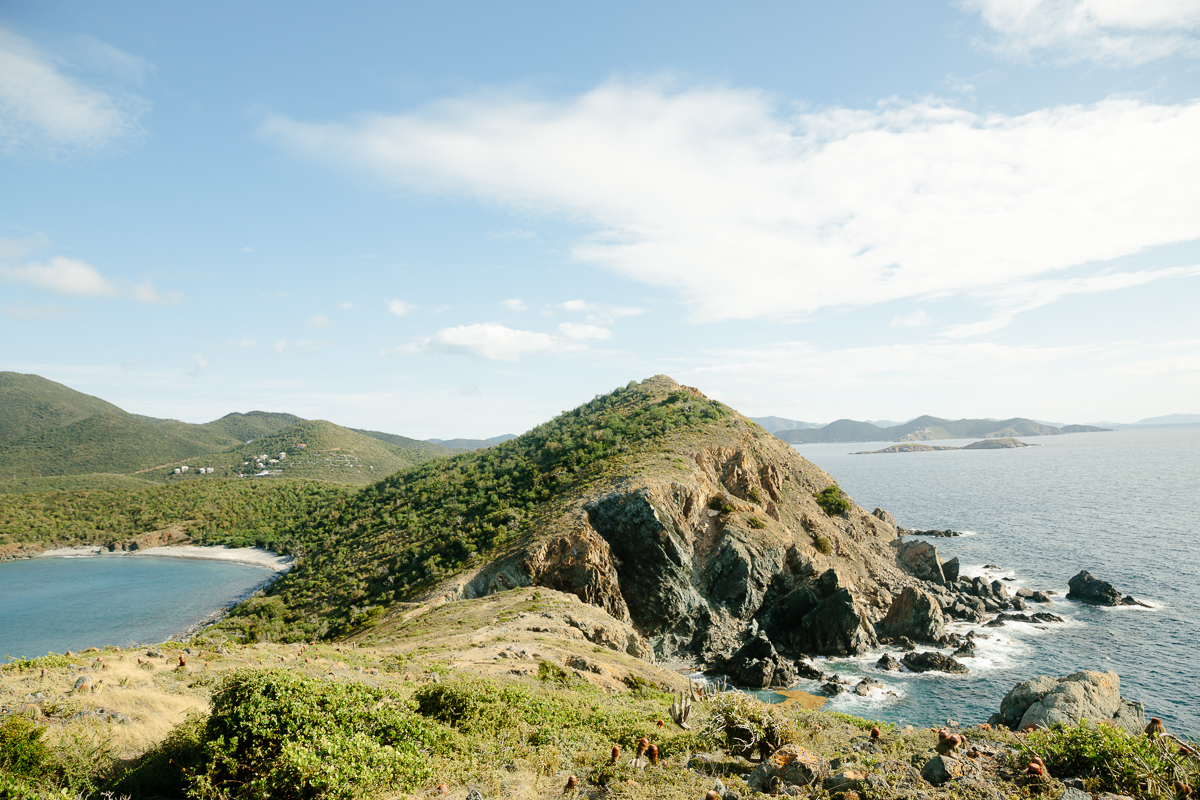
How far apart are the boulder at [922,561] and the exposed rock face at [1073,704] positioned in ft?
117

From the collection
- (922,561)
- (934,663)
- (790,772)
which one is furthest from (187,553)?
(922,561)

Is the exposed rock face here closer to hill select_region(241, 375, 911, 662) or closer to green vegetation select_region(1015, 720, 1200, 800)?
green vegetation select_region(1015, 720, 1200, 800)

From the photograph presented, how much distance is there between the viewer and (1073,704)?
73.0ft

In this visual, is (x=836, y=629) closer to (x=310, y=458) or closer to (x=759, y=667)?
(x=759, y=667)

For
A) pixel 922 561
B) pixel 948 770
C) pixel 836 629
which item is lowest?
pixel 836 629

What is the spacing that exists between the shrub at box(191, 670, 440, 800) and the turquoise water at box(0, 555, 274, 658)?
5984cm

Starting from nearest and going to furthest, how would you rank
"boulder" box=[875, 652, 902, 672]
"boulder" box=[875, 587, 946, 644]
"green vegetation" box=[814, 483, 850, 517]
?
"boulder" box=[875, 652, 902, 672] < "boulder" box=[875, 587, 946, 644] < "green vegetation" box=[814, 483, 850, 517]

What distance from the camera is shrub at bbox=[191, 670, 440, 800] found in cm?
937

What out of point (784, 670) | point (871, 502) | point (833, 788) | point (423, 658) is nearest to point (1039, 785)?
Answer: point (833, 788)

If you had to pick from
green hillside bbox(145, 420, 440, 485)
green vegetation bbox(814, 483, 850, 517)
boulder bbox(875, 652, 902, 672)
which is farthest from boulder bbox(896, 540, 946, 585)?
green hillside bbox(145, 420, 440, 485)

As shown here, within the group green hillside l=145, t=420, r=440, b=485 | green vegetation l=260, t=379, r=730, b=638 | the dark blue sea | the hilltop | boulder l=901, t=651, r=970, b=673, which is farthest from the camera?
green hillside l=145, t=420, r=440, b=485

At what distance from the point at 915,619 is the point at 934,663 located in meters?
6.64

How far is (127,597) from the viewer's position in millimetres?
69500

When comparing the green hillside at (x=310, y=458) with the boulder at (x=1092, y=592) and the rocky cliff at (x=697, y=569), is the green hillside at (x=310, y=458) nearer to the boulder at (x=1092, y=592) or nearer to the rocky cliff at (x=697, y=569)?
the rocky cliff at (x=697, y=569)
